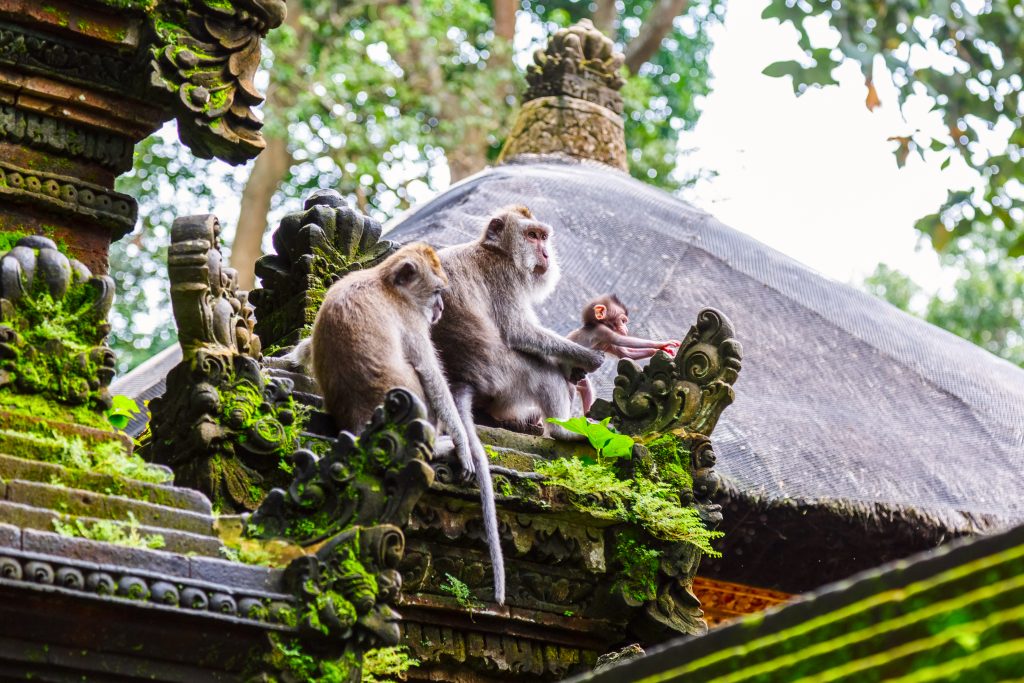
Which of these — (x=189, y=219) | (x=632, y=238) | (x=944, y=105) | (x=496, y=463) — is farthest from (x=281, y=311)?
(x=944, y=105)

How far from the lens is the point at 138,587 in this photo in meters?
3.43

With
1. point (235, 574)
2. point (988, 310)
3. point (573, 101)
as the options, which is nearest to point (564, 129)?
point (573, 101)

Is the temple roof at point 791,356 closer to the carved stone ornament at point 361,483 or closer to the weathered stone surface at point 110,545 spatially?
the carved stone ornament at point 361,483

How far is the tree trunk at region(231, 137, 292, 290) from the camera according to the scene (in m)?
18.0

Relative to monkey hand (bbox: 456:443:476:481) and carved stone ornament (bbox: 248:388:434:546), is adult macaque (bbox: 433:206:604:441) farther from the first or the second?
carved stone ornament (bbox: 248:388:434:546)

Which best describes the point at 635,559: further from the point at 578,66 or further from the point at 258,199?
the point at 258,199

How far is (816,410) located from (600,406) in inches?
141

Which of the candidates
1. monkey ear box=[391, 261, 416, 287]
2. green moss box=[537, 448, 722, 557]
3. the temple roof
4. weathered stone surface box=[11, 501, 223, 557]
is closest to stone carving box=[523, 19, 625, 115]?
the temple roof

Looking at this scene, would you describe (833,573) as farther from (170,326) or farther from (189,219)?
(170,326)

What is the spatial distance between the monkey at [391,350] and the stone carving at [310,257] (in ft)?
2.64

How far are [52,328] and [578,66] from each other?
7584 millimetres

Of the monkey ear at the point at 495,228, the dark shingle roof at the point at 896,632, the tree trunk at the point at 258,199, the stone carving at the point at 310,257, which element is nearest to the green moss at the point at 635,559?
the monkey ear at the point at 495,228

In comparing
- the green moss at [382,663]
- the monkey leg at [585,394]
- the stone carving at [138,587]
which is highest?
the monkey leg at [585,394]

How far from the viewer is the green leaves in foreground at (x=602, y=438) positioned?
5.64m
